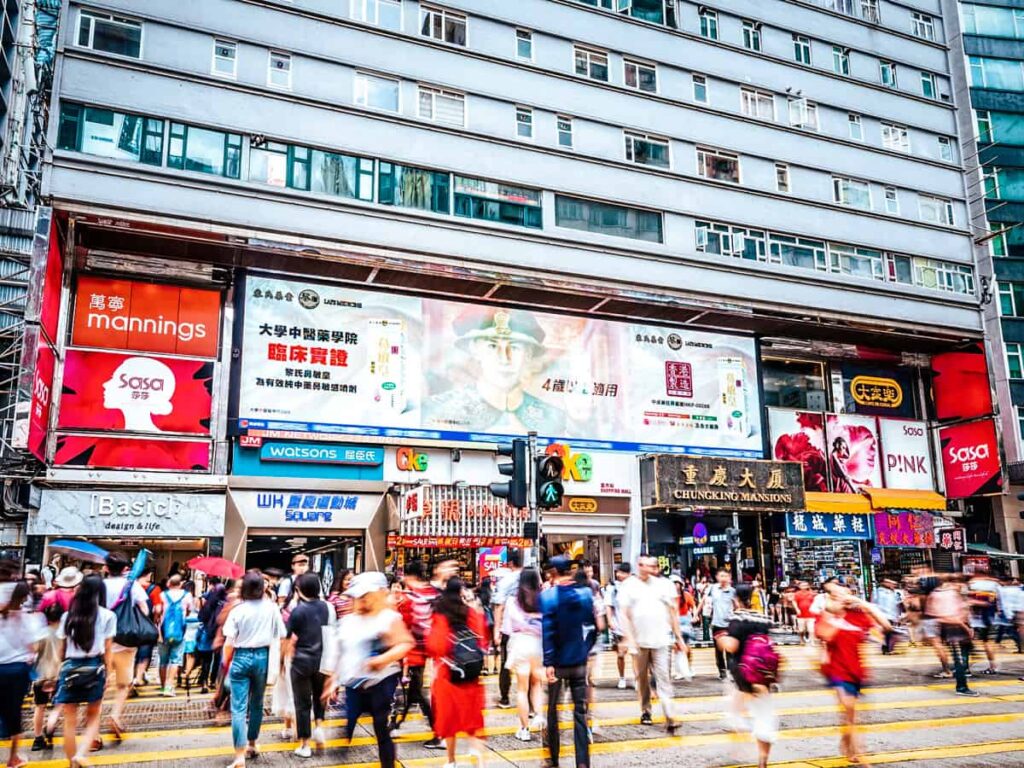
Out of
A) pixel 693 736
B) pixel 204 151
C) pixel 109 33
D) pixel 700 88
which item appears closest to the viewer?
pixel 693 736

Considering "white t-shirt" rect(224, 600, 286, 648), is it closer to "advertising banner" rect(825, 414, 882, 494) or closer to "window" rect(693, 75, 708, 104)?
→ "advertising banner" rect(825, 414, 882, 494)

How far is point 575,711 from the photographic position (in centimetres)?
754

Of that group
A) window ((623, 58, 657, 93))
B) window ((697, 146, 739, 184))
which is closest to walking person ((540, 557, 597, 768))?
window ((697, 146, 739, 184))

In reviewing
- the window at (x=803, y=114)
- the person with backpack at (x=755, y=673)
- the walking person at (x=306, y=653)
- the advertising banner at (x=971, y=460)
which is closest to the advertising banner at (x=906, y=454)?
the advertising banner at (x=971, y=460)

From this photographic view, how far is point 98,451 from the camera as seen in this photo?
784 inches

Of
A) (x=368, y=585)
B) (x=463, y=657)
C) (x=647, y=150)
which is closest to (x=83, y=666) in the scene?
(x=368, y=585)

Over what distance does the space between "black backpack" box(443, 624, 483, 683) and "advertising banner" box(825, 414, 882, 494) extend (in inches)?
972

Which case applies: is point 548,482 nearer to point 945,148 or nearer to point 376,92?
point 376,92

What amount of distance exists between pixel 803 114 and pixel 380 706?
2958cm

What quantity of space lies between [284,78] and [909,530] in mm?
25214

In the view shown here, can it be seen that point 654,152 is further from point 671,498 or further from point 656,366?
point 671,498

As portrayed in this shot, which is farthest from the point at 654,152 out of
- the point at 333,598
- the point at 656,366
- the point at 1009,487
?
the point at 333,598

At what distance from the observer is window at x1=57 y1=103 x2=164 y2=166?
2044cm

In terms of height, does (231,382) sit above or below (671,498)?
above
